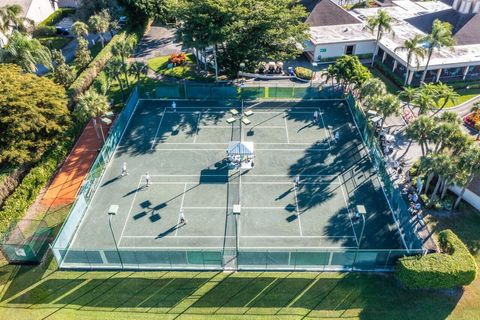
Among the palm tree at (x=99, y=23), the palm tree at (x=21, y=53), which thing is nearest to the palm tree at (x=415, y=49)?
the palm tree at (x=99, y=23)

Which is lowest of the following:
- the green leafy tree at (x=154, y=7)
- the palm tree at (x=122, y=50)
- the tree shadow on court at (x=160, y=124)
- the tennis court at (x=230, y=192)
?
the tennis court at (x=230, y=192)

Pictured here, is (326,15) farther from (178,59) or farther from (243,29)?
(178,59)

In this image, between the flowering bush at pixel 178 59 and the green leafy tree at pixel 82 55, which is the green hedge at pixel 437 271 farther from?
the green leafy tree at pixel 82 55

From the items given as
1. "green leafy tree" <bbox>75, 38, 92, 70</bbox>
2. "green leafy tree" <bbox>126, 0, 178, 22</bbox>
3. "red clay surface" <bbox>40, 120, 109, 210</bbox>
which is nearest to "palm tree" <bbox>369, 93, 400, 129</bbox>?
"red clay surface" <bbox>40, 120, 109, 210</bbox>

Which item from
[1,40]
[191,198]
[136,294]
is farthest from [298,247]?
[1,40]

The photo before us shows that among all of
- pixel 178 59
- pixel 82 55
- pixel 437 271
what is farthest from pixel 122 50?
pixel 437 271

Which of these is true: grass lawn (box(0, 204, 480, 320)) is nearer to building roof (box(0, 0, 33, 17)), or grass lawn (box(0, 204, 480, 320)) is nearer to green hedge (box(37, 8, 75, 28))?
building roof (box(0, 0, 33, 17))
